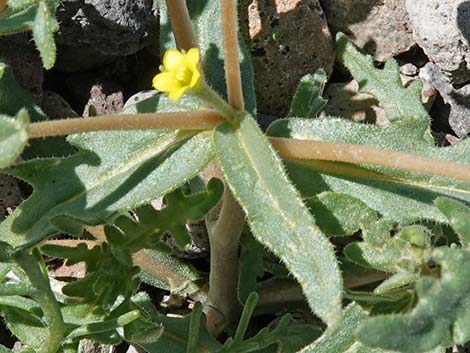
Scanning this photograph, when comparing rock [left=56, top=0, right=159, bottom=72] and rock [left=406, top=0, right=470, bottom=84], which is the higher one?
rock [left=56, top=0, right=159, bottom=72]

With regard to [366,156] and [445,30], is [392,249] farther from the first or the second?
[445,30]

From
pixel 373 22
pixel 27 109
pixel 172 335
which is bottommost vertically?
pixel 172 335

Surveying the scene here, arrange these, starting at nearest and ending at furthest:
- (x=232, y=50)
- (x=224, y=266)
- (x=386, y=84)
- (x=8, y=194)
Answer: (x=232, y=50) < (x=224, y=266) < (x=386, y=84) < (x=8, y=194)

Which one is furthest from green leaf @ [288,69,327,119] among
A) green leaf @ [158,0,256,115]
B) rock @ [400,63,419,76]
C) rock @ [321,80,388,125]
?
rock @ [400,63,419,76]

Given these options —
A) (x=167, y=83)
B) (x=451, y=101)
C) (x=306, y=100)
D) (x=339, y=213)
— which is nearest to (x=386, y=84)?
(x=306, y=100)

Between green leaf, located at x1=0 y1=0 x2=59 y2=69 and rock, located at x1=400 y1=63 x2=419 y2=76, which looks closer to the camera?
green leaf, located at x1=0 y1=0 x2=59 y2=69

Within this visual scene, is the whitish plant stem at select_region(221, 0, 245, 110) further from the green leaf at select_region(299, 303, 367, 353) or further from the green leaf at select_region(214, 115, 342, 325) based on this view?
the green leaf at select_region(299, 303, 367, 353)
